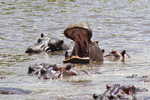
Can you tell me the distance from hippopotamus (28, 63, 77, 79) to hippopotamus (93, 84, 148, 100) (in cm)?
183

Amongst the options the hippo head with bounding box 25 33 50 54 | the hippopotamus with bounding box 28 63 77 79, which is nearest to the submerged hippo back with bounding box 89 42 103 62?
the hippopotamus with bounding box 28 63 77 79

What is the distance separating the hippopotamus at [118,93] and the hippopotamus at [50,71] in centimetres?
183

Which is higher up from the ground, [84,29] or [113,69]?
[84,29]

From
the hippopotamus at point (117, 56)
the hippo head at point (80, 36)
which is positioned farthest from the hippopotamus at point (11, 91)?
the hippopotamus at point (117, 56)

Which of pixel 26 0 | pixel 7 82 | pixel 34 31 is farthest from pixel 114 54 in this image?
pixel 26 0

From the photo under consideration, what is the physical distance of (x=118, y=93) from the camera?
23.8 ft

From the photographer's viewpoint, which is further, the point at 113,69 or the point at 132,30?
the point at 132,30

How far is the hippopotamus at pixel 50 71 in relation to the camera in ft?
30.0

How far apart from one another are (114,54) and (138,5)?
1052cm

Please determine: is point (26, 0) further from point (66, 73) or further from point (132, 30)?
point (66, 73)

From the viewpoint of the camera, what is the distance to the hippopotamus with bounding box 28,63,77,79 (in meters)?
9.14

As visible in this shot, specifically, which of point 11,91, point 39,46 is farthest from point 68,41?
point 11,91

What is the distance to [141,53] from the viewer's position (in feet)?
41.2

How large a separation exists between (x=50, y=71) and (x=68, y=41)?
5927 mm
